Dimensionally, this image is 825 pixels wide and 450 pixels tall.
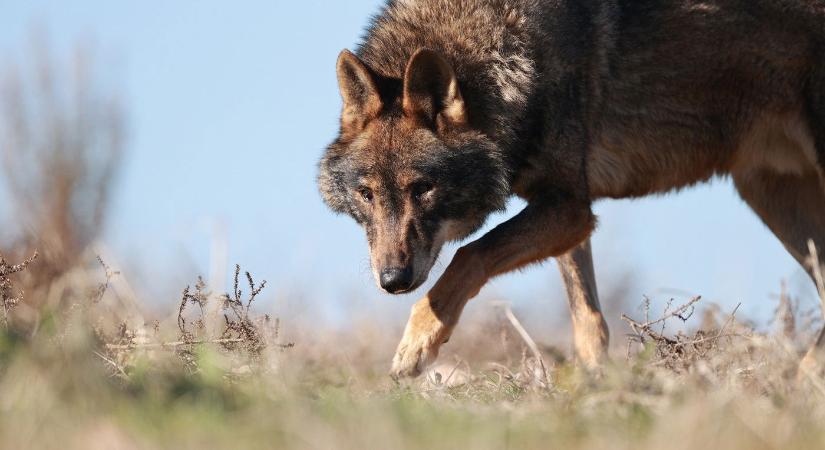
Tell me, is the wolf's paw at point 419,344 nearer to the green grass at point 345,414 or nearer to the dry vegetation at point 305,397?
the dry vegetation at point 305,397

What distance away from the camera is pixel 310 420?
248 cm

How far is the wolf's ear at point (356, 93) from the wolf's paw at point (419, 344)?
109cm

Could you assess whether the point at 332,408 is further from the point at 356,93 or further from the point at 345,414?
the point at 356,93

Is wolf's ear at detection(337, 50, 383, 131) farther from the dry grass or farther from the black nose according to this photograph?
the dry grass

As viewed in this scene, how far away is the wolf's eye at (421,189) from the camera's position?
5.00 metres

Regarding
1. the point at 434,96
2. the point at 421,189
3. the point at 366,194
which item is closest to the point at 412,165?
the point at 421,189

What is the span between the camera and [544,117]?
5285 mm

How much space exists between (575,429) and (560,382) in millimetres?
1408

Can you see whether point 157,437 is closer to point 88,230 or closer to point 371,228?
point 371,228

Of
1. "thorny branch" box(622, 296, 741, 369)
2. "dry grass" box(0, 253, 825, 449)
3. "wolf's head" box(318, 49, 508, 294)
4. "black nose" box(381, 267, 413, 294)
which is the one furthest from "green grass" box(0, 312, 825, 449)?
"wolf's head" box(318, 49, 508, 294)

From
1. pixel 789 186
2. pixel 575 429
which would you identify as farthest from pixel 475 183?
pixel 575 429

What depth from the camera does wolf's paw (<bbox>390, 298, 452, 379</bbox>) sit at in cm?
462

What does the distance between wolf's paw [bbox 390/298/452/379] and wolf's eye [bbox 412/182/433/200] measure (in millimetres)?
573

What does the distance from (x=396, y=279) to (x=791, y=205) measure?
265 cm
